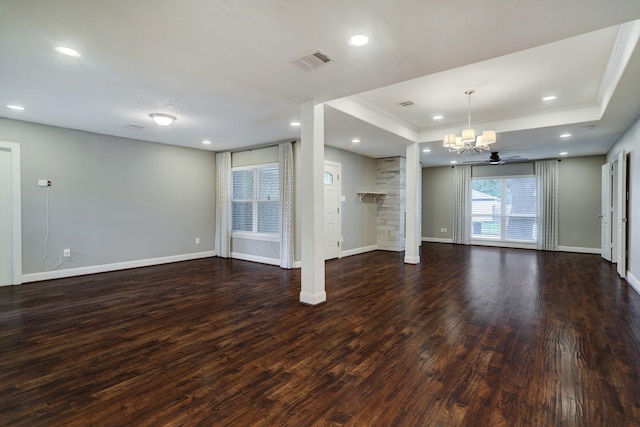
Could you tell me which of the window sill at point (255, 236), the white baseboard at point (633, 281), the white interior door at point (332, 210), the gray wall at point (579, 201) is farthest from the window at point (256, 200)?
the gray wall at point (579, 201)

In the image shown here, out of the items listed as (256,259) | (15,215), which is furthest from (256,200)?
(15,215)

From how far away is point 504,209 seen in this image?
9461 millimetres

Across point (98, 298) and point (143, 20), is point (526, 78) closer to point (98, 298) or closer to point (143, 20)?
point (143, 20)

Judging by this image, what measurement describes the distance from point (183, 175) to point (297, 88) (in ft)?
15.2

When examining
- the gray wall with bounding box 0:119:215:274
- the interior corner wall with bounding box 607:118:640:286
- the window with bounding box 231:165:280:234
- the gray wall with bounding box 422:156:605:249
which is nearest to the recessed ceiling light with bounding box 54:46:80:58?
the gray wall with bounding box 0:119:215:274

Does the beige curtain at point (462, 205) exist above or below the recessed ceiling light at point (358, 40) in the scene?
below

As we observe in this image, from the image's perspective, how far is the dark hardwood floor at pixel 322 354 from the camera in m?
1.88

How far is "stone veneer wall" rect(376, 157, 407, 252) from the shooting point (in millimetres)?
8289

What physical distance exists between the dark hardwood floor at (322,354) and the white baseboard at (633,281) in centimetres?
19

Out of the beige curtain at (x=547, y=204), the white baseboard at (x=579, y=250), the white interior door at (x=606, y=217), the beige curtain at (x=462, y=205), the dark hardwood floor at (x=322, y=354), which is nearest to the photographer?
the dark hardwood floor at (x=322, y=354)

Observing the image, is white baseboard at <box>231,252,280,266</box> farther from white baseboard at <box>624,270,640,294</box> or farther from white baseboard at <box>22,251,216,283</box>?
white baseboard at <box>624,270,640,294</box>

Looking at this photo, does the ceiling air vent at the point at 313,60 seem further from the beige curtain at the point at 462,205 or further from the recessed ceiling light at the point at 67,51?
the beige curtain at the point at 462,205

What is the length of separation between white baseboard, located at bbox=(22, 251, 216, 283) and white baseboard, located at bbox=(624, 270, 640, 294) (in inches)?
317

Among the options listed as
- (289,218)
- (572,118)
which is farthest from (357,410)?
(572,118)
